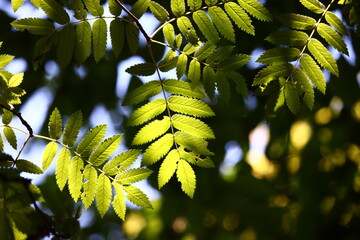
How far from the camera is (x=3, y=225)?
169cm

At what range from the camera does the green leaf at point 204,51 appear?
169 cm

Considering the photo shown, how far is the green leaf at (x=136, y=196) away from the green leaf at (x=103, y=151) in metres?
0.14

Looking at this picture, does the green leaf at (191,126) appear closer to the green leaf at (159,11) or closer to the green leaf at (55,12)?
the green leaf at (159,11)

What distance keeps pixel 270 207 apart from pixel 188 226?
2.27 ft

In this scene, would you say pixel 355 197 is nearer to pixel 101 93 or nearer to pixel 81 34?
pixel 101 93

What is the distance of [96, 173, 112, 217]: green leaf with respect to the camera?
1608 millimetres

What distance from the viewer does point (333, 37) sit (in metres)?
1.68

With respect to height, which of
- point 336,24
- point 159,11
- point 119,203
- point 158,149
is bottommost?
point 119,203

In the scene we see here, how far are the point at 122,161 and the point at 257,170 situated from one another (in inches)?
96.4

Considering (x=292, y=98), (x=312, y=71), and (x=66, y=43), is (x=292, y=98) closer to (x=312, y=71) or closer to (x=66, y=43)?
(x=312, y=71)

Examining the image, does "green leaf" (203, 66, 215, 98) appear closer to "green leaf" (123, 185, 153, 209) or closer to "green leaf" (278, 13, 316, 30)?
"green leaf" (278, 13, 316, 30)

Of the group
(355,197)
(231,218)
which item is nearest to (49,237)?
(231,218)

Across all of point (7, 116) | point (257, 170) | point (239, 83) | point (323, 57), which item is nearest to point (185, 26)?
point (239, 83)

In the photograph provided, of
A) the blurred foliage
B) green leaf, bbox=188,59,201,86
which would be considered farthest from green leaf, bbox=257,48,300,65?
the blurred foliage
